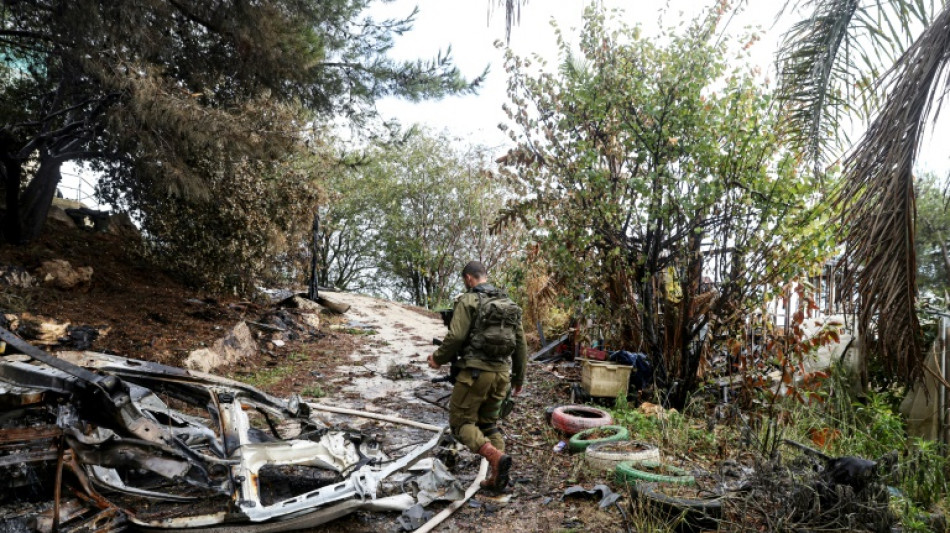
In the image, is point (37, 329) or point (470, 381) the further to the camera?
point (37, 329)

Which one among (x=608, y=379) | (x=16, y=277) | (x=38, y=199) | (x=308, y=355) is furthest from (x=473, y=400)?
(x=38, y=199)

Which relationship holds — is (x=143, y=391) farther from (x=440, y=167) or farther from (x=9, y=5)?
(x=440, y=167)

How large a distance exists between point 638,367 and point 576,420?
6.48 ft

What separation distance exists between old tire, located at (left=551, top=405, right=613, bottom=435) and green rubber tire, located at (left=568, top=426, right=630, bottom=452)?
0.14m

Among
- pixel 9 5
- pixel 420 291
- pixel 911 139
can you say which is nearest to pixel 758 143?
pixel 911 139

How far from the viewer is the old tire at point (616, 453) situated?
4797mm

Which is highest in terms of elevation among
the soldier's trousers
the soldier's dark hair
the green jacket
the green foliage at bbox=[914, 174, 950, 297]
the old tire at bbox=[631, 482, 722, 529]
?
the green foliage at bbox=[914, 174, 950, 297]

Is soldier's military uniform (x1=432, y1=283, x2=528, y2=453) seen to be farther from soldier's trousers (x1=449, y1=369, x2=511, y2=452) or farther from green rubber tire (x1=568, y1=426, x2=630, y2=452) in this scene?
green rubber tire (x1=568, y1=426, x2=630, y2=452)

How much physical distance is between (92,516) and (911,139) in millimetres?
5560

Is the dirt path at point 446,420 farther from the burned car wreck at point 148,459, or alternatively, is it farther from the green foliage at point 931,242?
the green foliage at point 931,242

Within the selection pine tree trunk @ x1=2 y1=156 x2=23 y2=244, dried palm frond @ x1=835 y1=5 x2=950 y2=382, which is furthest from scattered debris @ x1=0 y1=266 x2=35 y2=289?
dried palm frond @ x1=835 y1=5 x2=950 y2=382

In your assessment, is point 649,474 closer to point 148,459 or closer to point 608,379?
point 608,379

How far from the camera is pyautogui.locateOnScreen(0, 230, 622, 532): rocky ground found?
4.39 m

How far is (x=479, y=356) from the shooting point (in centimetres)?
496
